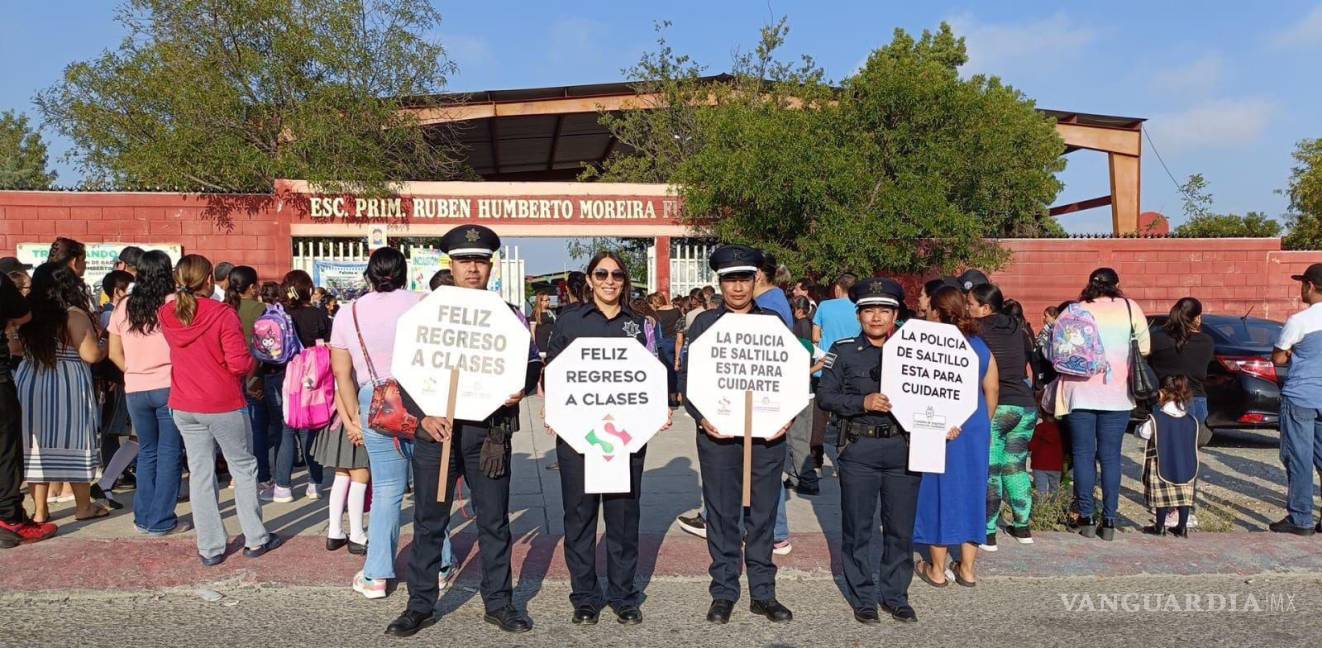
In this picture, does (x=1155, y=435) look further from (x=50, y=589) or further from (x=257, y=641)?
(x=50, y=589)

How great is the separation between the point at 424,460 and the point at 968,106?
44.7 ft

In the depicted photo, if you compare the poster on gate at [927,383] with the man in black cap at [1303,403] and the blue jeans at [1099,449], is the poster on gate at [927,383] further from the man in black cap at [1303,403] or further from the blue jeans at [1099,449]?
the man in black cap at [1303,403]

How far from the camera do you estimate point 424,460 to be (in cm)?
451

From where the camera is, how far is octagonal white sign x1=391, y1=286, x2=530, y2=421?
4.43 m

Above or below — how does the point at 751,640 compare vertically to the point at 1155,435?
below

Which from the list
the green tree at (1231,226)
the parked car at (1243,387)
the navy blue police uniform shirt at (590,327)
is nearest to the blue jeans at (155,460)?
the navy blue police uniform shirt at (590,327)

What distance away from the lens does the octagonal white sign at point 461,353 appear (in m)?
4.43

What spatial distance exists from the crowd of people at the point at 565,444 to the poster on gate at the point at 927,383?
0.31 feet

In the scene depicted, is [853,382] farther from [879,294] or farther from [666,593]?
[666,593]

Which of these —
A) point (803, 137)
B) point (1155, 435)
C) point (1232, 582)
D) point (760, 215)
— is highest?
point (803, 137)

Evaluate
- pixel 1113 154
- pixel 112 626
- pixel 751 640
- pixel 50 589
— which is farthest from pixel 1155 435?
pixel 1113 154

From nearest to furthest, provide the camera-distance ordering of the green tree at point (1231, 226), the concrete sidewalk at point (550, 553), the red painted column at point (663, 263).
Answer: the concrete sidewalk at point (550, 553) → the red painted column at point (663, 263) → the green tree at point (1231, 226)

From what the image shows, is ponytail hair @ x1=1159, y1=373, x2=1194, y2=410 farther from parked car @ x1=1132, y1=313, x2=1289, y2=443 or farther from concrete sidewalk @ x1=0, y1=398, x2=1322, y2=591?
parked car @ x1=1132, y1=313, x2=1289, y2=443

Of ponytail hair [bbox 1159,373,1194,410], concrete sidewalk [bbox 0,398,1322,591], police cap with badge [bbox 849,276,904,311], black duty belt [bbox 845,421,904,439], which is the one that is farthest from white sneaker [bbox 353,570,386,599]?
ponytail hair [bbox 1159,373,1194,410]
